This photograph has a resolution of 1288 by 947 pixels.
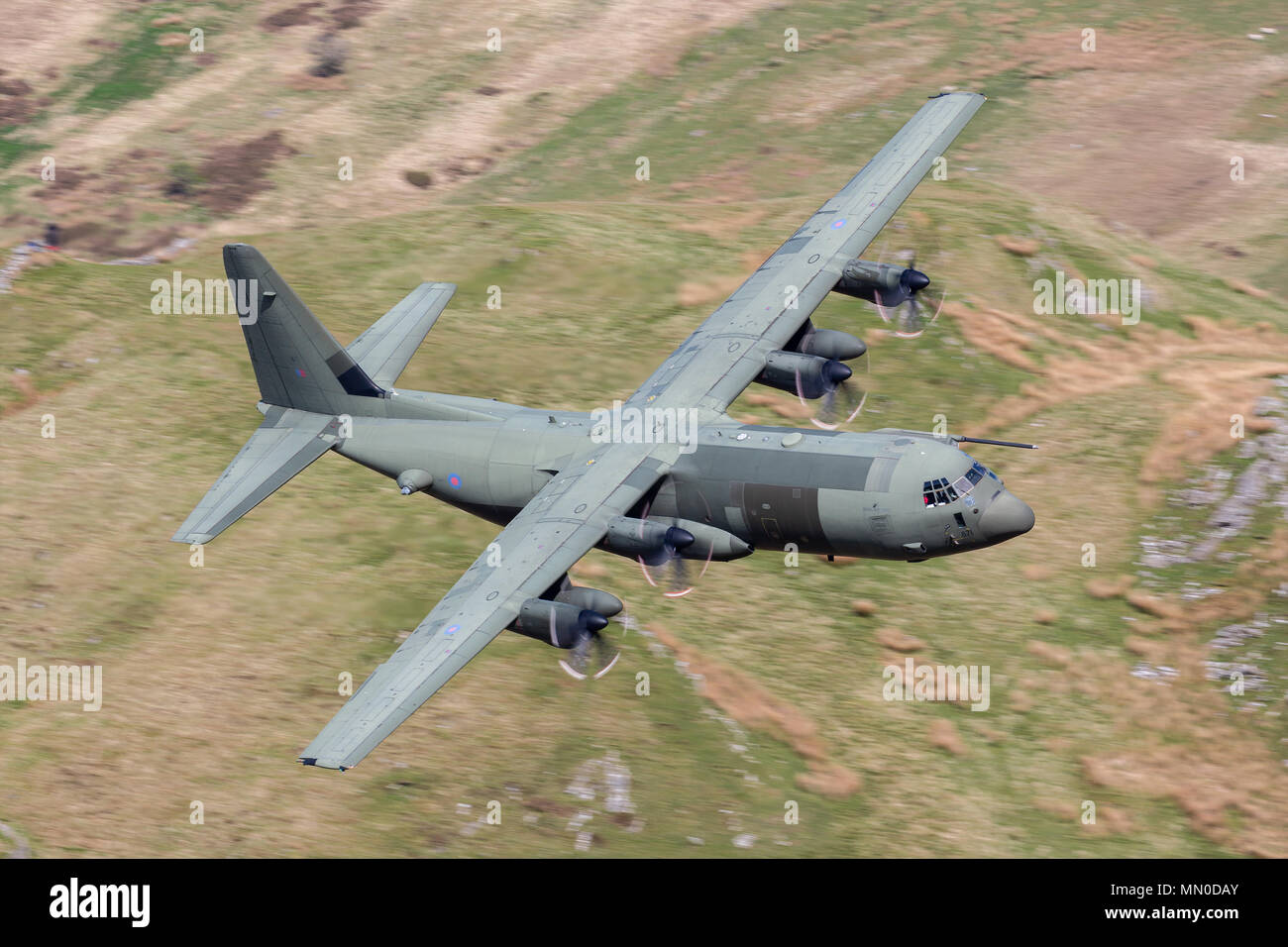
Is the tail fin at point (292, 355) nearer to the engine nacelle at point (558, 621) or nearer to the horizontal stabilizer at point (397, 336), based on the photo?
the horizontal stabilizer at point (397, 336)

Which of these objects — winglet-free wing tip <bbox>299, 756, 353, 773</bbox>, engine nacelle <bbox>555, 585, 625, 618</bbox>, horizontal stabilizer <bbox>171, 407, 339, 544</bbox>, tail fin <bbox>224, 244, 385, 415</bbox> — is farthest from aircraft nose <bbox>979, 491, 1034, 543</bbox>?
horizontal stabilizer <bbox>171, 407, 339, 544</bbox>

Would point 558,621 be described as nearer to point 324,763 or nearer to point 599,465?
point 324,763

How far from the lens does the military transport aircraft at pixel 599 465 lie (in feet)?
103

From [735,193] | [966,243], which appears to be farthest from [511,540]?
[735,193]

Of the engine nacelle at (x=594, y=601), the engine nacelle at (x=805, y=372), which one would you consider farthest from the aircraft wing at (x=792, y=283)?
the engine nacelle at (x=594, y=601)

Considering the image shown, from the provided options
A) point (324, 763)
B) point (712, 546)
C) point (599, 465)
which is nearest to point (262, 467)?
point (599, 465)

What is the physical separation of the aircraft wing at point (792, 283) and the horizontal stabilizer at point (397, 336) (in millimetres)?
6600

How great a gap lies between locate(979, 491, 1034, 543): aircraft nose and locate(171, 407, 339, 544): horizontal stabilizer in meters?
17.0

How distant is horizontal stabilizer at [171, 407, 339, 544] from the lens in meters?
35.5

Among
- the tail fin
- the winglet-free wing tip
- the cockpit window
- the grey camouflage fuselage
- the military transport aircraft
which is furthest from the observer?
the tail fin

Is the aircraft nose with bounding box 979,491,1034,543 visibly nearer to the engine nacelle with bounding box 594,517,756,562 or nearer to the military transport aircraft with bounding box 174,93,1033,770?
the military transport aircraft with bounding box 174,93,1033,770

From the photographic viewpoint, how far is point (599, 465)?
35.7 metres

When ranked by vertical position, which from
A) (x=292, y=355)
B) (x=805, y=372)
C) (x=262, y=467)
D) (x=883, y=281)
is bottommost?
(x=262, y=467)

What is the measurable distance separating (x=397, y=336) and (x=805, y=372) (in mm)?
11393
